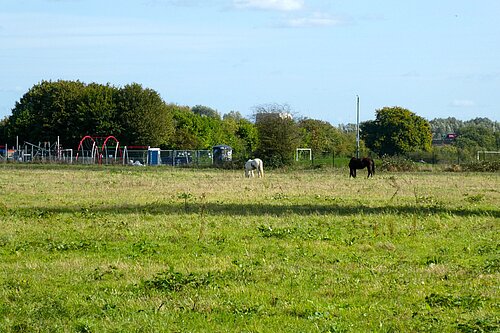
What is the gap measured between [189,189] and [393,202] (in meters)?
10.6

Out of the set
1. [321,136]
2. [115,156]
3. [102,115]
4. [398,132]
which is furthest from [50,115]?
[398,132]

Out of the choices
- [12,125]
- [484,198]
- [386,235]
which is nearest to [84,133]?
[12,125]

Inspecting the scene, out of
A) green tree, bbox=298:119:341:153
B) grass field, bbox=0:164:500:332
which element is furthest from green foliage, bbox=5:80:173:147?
grass field, bbox=0:164:500:332

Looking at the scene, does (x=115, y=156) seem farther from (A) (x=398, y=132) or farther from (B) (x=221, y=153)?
(A) (x=398, y=132)

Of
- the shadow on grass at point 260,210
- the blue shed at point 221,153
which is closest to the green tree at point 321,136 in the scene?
the blue shed at point 221,153

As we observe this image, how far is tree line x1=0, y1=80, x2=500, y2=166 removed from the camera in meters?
99.4

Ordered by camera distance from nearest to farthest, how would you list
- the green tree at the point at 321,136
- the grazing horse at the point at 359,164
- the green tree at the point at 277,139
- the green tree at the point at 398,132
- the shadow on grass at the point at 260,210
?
the shadow on grass at the point at 260,210
the grazing horse at the point at 359,164
the green tree at the point at 277,139
the green tree at the point at 321,136
the green tree at the point at 398,132

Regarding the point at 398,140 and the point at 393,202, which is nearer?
the point at 393,202

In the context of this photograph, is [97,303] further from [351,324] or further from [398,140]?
[398,140]

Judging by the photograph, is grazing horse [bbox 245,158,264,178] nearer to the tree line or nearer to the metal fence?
the tree line

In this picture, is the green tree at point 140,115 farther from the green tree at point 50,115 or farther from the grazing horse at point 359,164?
the grazing horse at point 359,164

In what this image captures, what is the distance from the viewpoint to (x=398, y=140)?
384 ft

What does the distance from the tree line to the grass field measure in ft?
178

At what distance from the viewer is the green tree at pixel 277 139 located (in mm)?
75500
